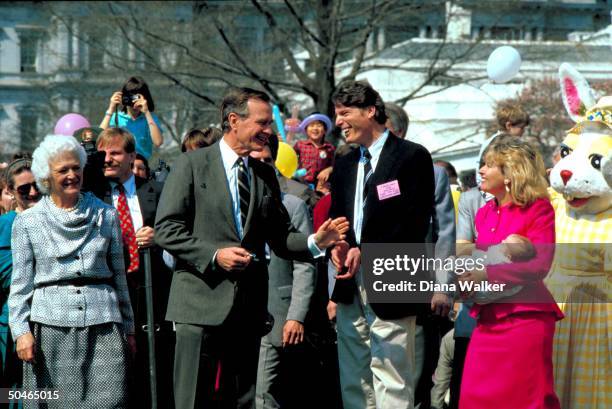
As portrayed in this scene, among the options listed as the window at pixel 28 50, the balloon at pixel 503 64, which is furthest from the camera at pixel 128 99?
the window at pixel 28 50

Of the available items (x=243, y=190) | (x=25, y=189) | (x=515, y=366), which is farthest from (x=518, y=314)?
(x=25, y=189)

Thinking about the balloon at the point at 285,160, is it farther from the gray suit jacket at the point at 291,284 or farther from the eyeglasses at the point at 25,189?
the eyeglasses at the point at 25,189

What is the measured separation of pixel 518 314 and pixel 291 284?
94.0 inches

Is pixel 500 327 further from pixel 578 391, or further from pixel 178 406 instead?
pixel 178 406

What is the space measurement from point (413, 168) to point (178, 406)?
2194mm

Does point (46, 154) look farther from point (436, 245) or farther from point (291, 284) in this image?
point (436, 245)

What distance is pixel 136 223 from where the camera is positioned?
8.77m

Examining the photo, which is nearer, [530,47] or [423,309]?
[423,309]

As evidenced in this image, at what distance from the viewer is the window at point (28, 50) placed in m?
64.4

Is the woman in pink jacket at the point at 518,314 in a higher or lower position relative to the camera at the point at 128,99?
lower

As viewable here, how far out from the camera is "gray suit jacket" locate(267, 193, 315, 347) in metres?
9.28

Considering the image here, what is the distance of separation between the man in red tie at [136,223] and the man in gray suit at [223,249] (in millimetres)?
1159

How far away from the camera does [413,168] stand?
807 centimetres

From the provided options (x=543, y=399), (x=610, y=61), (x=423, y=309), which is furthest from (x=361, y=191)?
(x=610, y=61)
